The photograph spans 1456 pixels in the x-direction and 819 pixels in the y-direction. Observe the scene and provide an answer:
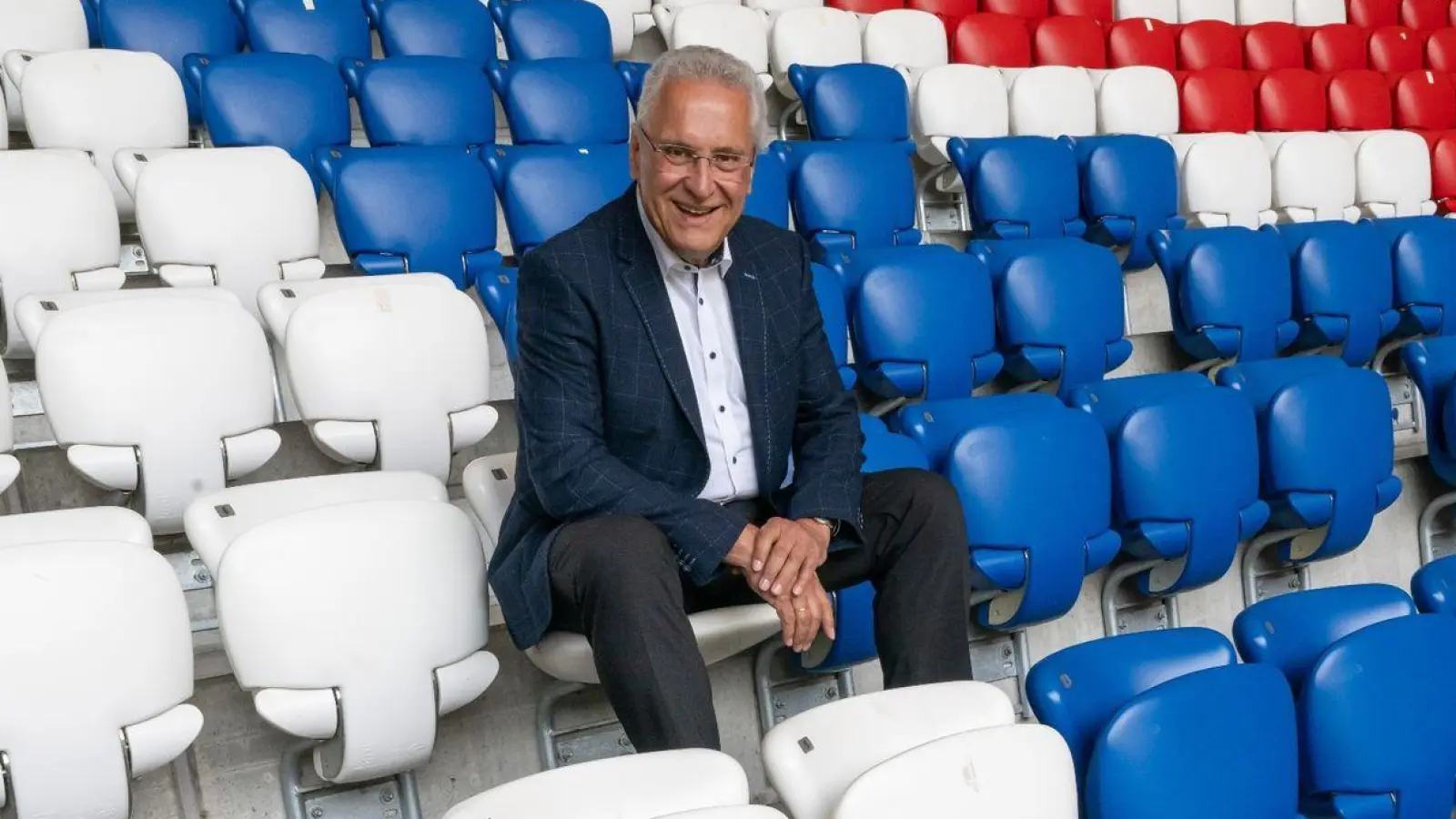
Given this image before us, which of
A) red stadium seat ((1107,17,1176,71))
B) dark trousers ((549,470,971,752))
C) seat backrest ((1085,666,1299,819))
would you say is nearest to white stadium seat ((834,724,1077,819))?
seat backrest ((1085,666,1299,819))

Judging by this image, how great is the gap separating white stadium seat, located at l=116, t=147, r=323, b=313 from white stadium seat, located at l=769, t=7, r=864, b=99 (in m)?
1.10

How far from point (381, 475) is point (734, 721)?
403 millimetres

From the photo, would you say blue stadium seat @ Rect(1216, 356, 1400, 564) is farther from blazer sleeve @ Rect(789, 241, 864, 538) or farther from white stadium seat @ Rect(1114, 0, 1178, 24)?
white stadium seat @ Rect(1114, 0, 1178, 24)

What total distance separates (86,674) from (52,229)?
0.71 metres

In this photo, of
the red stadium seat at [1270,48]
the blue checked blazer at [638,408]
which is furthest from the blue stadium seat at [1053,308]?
the red stadium seat at [1270,48]

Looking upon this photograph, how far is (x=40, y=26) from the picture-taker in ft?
6.25

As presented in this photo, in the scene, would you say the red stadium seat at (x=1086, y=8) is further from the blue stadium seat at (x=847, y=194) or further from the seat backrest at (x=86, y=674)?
the seat backrest at (x=86, y=674)

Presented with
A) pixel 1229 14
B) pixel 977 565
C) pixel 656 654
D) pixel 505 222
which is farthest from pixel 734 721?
pixel 1229 14

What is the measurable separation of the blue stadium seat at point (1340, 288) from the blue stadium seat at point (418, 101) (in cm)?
120

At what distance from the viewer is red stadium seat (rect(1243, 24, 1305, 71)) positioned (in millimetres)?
3371

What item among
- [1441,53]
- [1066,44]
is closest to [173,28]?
[1066,44]

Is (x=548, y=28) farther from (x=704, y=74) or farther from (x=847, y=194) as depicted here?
(x=704, y=74)

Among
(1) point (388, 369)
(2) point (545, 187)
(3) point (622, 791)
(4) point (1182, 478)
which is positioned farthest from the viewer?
(2) point (545, 187)

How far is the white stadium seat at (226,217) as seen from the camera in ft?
5.08
